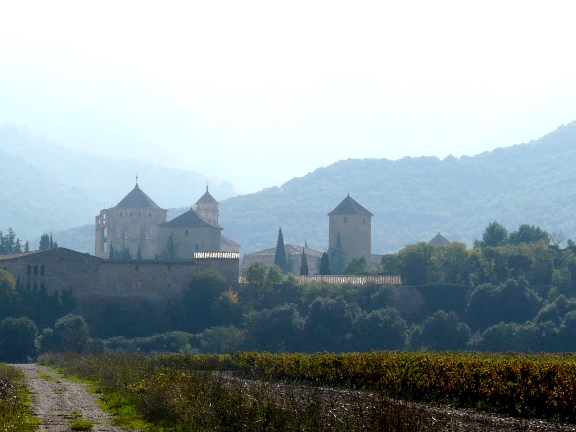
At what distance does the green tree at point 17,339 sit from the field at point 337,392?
19846 millimetres

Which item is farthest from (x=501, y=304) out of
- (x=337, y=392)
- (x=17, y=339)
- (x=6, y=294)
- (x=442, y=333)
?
(x=337, y=392)

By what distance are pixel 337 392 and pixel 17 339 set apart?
3237 centimetres

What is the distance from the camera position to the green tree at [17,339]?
55781 mm

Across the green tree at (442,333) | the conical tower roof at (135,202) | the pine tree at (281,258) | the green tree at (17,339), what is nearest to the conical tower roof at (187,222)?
the pine tree at (281,258)

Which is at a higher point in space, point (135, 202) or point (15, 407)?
point (135, 202)

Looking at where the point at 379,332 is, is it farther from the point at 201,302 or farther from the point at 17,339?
the point at 17,339

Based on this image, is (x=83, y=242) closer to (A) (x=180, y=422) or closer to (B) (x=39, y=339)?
(B) (x=39, y=339)

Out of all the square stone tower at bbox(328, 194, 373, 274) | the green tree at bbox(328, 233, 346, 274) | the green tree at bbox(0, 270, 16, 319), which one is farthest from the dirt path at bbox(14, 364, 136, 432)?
the square stone tower at bbox(328, 194, 373, 274)

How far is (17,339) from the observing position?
56.5 metres

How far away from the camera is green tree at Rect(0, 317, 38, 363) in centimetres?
5578

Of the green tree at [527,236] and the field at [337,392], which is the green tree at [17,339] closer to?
the field at [337,392]

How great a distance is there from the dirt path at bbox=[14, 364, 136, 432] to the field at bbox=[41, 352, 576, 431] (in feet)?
2.25

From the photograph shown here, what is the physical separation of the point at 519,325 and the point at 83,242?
114 metres

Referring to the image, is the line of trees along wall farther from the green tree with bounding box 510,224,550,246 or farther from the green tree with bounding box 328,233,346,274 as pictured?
the green tree with bounding box 328,233,346,274
